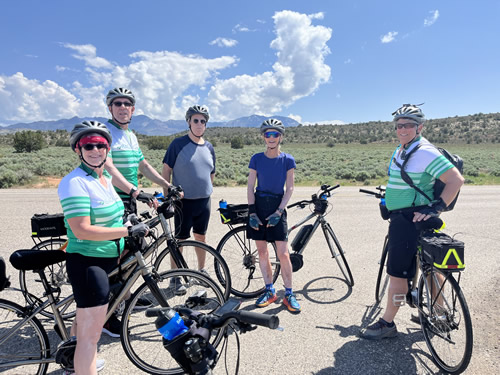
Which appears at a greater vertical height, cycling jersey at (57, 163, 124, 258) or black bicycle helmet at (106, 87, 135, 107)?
black bicycle helmet at (106, 87, 135, 107)

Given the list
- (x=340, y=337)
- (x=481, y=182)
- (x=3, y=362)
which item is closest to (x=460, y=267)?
(x=340, y=337)

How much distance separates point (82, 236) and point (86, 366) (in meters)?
1.00

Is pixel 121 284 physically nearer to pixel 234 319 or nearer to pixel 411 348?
pixel 234 319

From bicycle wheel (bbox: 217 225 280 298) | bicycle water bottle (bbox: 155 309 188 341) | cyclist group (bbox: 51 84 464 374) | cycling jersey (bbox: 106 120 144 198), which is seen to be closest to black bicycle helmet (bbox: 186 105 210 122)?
cyclist group (bbox: 51 84 464 374)

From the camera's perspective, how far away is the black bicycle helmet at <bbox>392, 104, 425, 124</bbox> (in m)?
3.26

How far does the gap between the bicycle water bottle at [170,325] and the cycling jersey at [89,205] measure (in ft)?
4.05

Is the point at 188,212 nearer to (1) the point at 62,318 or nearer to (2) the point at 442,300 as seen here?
Answer: (1) the point at 62,318

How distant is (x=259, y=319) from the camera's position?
1366mm

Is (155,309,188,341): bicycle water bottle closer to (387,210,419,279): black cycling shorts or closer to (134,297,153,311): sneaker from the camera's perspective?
(134,297,153,311): sneaker

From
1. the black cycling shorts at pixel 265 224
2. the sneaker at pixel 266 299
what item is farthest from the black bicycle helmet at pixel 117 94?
the sneaker at pixel 266 299

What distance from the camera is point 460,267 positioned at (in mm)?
2713

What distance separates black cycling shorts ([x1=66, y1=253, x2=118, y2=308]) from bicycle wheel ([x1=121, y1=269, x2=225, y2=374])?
51 cm

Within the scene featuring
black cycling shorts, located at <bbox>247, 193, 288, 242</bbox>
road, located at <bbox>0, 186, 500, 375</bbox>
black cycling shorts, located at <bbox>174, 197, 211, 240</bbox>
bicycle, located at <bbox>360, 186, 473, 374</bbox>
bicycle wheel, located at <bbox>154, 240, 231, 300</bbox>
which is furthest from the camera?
black cycling shorts, located at <bbox>174, 197, 211, 240</bbox>

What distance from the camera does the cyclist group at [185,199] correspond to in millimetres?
2375
